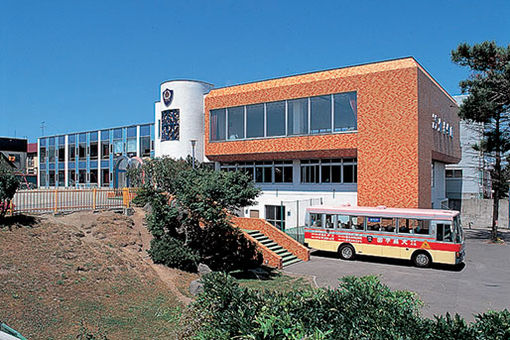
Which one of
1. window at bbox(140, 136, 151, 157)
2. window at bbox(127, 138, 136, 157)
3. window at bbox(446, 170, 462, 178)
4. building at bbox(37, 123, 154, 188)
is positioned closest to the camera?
window at bbox(446, 170, 462, 178)

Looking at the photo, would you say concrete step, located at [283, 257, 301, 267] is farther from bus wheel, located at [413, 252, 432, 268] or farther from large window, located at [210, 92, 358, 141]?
large window, located at [210, 92, 358, 141]

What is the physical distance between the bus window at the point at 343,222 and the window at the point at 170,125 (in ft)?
49.2

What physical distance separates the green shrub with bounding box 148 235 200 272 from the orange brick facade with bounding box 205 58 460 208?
11.0 metres

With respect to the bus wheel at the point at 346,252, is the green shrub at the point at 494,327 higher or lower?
higher

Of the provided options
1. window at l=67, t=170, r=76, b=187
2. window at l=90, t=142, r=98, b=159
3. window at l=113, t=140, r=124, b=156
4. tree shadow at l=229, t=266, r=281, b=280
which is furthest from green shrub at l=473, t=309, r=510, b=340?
window at l=67, t=170, r=76, b=187

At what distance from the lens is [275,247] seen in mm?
21156

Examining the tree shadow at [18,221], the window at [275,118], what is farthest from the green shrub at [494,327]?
the window at [275,118]

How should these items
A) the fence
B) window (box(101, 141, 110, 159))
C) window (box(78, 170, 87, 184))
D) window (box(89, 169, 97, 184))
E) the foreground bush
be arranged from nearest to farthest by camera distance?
the foreground bush, the fence, window (box(101, 141, 110, 159)), window (box(89, 169, 97, 184)), window (box(78, 170, 87, 184))

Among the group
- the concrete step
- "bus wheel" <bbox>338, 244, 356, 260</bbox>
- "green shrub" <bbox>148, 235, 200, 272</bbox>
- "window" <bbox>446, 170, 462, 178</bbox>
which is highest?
"window" <bbox>446, 170, 462, 178</bbox>

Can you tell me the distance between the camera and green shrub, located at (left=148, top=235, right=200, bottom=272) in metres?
16.5

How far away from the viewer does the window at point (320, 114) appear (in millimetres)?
24531

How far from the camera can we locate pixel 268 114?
1057 inches

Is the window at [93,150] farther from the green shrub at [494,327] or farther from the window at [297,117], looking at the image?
the green shrub at [494,327]

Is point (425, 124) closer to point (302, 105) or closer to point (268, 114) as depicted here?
point (302, 105)
